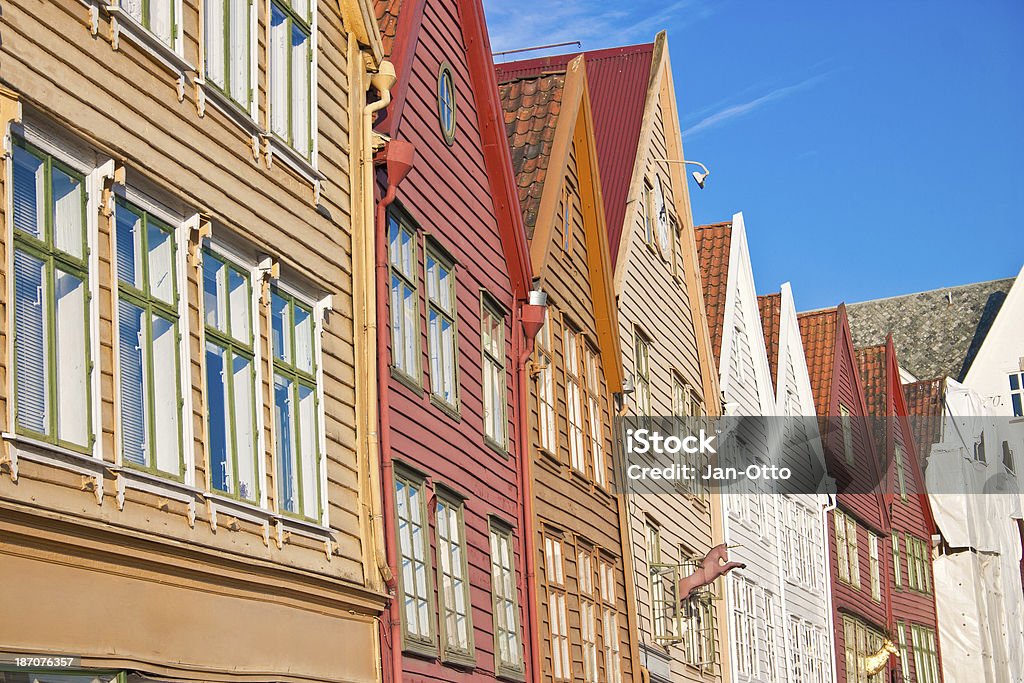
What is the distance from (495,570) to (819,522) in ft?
65.6

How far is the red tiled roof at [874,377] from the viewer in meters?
41.4

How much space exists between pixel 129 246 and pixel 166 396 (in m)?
0.87

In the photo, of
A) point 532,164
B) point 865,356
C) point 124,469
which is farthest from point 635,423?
point 865,356

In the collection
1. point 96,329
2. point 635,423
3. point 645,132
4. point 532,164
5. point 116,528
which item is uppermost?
point 645,132

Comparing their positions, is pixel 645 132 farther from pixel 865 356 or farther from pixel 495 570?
pixel 865 356

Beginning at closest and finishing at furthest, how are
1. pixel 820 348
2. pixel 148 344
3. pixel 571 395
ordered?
pixel 148 344 → pixel 571 395 → pixel 820 348

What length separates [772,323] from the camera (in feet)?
109

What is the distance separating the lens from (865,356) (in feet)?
141

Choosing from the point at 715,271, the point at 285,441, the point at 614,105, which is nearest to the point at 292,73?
the point at 285,441

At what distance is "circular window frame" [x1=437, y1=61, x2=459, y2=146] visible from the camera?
14.9 metres

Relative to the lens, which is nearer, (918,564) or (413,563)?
(413,563)

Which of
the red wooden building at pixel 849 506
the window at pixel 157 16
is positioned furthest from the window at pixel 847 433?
the window at pixel 157 16

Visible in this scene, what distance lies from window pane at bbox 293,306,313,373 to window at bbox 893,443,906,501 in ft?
107

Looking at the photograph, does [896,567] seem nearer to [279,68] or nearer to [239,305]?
[279,68]
